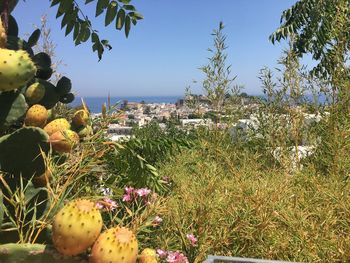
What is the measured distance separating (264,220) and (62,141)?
3.78 ft

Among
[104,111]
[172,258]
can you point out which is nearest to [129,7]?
[104,111]

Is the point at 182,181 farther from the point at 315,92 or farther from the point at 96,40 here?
the point at 315,92

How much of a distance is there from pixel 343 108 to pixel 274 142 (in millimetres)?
683

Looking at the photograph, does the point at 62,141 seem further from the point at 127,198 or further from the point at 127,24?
the point at 127,24

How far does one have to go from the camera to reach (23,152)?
170 centimetres

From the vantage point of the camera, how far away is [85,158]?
1629mm

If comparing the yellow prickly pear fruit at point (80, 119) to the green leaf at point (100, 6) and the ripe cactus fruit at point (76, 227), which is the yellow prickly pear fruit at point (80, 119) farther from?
the ripe cactus fruit at point (76, 227)

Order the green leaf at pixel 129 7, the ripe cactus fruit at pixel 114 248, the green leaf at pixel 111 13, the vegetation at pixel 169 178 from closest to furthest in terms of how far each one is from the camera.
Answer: the ripe cactus fruit at pixel 114 248 → the vegetation at pixel 169 178 → the green leaf at pixel 111 13 → the green leaf at pixel 129 7

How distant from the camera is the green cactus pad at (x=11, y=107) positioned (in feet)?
5.89

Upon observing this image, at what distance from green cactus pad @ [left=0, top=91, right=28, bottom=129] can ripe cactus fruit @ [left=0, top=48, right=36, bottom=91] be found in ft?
0.60

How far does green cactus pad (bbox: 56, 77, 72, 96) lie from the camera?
8.05 feet

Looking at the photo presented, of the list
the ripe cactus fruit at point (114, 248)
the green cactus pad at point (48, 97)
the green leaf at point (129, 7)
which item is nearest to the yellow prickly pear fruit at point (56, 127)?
the green cactus pad at point (48, 97)

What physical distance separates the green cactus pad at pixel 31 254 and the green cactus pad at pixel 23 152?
1.36 feet

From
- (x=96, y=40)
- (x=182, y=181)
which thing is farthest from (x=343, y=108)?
(x=96, y=40)
